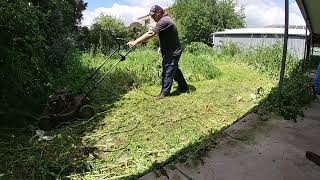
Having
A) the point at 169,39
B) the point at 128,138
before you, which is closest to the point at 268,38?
the point at 169,39

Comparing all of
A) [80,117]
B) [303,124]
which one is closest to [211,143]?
[303,124]

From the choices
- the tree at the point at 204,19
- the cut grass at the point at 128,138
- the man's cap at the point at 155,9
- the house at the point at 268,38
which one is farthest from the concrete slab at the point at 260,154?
the tree at the point at 204,19

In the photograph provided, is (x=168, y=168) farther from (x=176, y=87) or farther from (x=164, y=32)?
(x=176, y=87)

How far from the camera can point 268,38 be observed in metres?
17.5

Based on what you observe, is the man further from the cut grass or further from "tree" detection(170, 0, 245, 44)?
"tree" detection(170, 0, 245, 44)

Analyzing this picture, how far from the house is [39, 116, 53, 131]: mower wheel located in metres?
9.59

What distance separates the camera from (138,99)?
7.14m

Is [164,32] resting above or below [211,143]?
above

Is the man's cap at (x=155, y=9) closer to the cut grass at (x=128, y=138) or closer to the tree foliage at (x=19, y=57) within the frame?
the cut grass at (x=128, y=138)

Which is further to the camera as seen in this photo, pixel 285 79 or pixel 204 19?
pixel 204 19

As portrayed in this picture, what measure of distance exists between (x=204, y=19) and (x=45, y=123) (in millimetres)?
32035

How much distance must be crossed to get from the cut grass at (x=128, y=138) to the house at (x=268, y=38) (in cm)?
734

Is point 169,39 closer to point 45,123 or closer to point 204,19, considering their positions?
point 45,123

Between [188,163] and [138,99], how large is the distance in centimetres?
355
